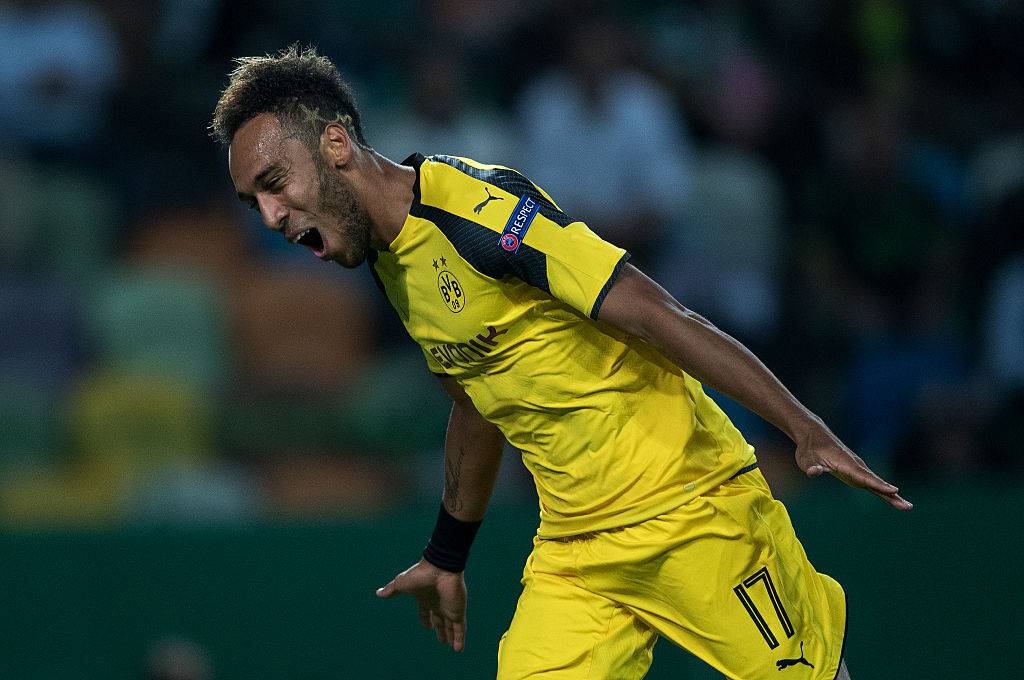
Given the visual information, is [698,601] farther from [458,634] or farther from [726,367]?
[458,634]

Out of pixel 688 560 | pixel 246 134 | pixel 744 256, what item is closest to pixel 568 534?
pixel 688 560

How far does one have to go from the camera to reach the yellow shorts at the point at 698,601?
3.20m

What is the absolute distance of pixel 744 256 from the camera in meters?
7.01

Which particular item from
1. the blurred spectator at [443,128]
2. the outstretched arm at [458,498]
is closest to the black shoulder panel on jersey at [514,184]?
the outstretched arm at [458,498]

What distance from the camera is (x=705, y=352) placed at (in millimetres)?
2951

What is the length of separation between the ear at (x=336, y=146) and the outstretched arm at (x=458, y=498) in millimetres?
658

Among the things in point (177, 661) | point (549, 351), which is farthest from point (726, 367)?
point (177, 661)

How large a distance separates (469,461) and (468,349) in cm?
51

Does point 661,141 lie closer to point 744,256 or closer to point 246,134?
point 744,256

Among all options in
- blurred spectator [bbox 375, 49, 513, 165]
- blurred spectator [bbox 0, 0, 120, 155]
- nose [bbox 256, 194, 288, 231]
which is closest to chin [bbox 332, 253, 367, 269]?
nose [bbox 256, 194, 288, 231]

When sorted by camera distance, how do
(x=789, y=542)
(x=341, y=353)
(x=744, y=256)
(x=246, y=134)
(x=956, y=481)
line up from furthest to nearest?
(x=744, y=256) → (x=341, y=353) → (x=956, y=481) → (x=789, y=542) → (x=246, y=134)

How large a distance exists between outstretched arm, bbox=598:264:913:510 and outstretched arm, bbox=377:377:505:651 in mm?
671

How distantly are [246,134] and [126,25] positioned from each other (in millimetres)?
4530

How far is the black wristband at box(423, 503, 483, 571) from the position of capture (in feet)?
12.0
